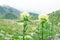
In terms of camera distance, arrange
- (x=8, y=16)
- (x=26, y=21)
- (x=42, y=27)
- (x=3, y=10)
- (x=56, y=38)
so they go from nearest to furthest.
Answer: (x=26, y=21) < (x=42, y=27) < (x=56, y=38) < (x=8, y=16) < (x=3, y=10)

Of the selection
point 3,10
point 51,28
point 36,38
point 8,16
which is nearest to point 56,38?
point 51,28

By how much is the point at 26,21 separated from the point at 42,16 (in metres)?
0.36

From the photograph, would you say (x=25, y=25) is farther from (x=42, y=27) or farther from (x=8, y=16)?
(x=8, y=16)

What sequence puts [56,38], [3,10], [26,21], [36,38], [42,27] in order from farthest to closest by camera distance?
1. [3,10]
2. [56,38]
3. [36,38]
4. [42,27]
5. [26,21]

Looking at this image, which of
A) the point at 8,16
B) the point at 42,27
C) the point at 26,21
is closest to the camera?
the point at 26,21

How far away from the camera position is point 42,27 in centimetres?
511

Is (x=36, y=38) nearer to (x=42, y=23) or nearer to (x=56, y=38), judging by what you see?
(x=42, y=23)

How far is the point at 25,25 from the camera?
4.81m

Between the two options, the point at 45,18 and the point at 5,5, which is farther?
the point at 5,5

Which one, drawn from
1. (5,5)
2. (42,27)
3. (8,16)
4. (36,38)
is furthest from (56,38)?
(5,5)

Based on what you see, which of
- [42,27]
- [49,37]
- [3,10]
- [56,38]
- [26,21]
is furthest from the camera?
[3,10]

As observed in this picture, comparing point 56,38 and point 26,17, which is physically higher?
point 26,17

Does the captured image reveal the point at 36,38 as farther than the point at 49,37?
No

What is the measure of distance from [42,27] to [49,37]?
144 cm
